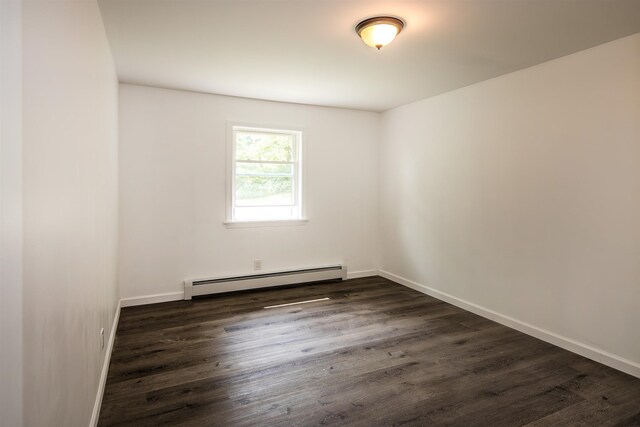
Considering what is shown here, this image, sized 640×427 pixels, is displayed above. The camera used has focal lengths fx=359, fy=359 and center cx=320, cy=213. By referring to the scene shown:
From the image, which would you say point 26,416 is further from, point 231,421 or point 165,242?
point 165,242

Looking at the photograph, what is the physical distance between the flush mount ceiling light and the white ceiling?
6cm

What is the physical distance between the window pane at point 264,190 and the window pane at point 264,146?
0.86ft

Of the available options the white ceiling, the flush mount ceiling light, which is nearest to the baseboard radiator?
the white ceiling

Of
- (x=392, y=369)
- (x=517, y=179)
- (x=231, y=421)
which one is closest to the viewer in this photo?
(x=231, y=421)

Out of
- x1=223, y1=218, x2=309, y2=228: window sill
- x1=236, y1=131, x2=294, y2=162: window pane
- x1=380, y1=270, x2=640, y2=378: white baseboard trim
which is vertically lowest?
x1=380, y1=270, x2=640, y2=378: white baseboard trim

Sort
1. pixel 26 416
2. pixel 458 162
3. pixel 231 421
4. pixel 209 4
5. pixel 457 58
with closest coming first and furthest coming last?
pixel 26 416 < pixel 231 421 < pixel 209 4 < pixel 457 58 < pixel 458 162

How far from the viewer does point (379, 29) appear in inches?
95.0

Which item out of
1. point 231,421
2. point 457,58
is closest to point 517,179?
point 457,58

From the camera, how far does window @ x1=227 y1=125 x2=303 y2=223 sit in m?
4.53

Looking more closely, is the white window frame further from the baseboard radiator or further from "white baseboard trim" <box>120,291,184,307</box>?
"white baseboard trim" <box>120,291,184,307</box>

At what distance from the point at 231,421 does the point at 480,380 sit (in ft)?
5.58

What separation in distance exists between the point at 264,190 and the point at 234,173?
1.53 feet

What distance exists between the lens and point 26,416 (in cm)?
91

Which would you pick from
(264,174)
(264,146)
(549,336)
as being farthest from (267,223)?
(549,336)
